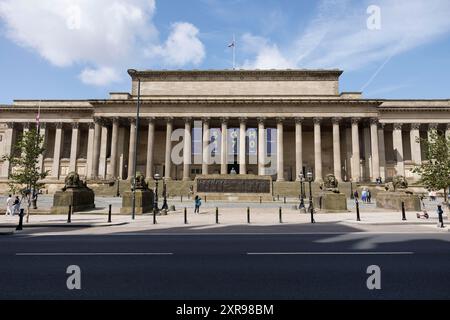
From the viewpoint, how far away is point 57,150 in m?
51.8

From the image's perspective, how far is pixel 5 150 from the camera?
51.8m

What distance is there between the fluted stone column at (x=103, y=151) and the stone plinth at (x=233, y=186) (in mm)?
23010

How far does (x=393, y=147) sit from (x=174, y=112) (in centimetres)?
4168

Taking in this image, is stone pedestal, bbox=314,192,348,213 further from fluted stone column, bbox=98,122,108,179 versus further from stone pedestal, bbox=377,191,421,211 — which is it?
fluted stone column, bbox=98,122,108,179

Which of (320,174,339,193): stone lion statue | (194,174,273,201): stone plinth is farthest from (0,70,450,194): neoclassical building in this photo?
(320,174,339,193): stone lion statue

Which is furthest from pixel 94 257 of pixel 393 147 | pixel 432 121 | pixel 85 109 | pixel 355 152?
pixel 432 121

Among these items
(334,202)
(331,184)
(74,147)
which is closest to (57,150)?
(74,147)

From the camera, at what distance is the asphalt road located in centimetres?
447

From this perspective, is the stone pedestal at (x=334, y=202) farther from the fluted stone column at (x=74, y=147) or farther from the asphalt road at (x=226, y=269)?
the fluted stone column at (x=74, y=147)

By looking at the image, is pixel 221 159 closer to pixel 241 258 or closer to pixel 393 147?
pixel 393 147

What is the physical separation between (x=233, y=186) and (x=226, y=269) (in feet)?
88.2

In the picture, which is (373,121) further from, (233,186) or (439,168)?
(439,168)

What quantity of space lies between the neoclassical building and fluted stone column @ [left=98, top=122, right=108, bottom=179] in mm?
181

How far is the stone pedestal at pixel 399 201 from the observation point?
897 inches
